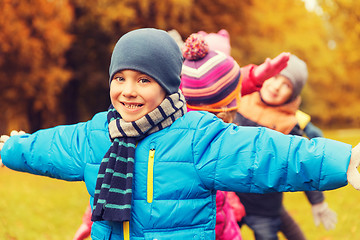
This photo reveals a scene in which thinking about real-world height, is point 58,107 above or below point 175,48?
above

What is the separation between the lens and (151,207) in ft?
7.70

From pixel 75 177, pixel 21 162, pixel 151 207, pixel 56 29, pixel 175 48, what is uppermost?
pixel 56 29

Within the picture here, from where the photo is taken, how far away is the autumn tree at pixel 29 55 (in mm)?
12078

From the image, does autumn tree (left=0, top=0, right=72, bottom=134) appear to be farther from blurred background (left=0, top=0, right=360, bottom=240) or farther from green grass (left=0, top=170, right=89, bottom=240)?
green grass (left=0, top=170, right=89, bottom=240)

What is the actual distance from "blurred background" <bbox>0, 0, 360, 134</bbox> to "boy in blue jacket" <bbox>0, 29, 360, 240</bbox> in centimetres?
784

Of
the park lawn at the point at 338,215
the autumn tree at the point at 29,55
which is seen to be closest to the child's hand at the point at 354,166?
the park lawn at the point at 338,215

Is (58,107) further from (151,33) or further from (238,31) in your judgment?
(151,33)

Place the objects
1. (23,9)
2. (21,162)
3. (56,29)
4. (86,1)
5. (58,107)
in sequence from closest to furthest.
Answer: (21,162)
(23,9)
(56,29)
(86,1)
(58,107)

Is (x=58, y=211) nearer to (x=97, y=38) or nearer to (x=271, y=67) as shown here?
(x=271, y=67)

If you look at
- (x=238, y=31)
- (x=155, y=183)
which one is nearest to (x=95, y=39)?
(x=238, y=31)

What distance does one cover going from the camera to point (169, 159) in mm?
2361

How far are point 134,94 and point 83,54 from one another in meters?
15.1

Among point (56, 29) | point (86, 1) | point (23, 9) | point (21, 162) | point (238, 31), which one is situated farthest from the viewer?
point (238, 31)

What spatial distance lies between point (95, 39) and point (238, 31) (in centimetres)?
616
